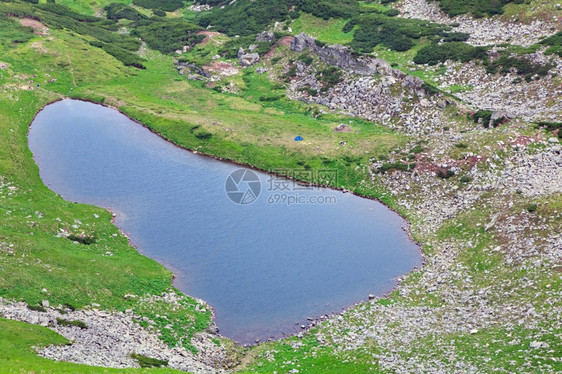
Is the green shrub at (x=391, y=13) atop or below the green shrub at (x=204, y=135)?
atop

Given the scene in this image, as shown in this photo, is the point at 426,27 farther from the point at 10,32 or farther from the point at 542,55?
the point at 10,32

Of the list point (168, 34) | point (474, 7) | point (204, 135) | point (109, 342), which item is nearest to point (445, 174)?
point (204, 135)

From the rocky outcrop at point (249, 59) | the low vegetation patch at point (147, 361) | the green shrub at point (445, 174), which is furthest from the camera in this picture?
the rocky outcrop at point (249, 59)

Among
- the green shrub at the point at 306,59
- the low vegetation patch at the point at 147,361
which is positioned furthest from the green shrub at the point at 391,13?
the low vegetation patch at the point at 147,361

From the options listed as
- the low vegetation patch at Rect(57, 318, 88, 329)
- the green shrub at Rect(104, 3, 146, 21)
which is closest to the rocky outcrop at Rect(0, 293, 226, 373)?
the low vegetation patch at Rect(57, 318, 88, 329)

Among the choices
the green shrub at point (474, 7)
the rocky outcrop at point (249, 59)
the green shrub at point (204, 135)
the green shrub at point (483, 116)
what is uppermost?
the green shrub at point (474, 7)

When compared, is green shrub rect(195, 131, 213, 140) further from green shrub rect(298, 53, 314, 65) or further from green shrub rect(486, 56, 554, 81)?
green shrub rect(486, 56, 554, 81)

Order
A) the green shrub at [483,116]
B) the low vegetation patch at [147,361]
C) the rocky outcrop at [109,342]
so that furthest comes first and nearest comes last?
1. the green shrub at [483,116]
2. the low vegetation patch at [147,361]
3. the rocky outcrop at [109,342]

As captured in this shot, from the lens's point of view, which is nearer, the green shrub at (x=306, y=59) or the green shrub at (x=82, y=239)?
the green shrub at (x=82, y=239)

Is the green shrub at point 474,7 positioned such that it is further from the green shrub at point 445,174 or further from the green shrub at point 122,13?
the green shrub at point 122,13

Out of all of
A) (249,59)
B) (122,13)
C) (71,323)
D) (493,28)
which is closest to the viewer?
(71,323)

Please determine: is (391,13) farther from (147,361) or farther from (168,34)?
(147,361)
